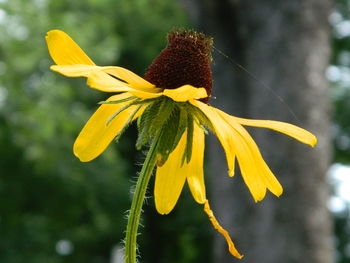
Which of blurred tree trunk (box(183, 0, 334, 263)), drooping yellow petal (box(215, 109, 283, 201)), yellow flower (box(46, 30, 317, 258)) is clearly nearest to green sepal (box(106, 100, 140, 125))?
yellow flower (box(46, 30, 317, 258))

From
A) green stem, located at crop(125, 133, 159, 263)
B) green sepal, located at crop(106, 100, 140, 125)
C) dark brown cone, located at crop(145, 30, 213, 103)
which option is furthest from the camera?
dark brown cone, located at crop(145, 30, 213, 103)

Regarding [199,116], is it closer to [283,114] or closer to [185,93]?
[185,93]

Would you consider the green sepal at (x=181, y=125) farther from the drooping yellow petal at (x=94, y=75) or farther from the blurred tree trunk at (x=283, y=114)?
the blurred tree trunk at (x=283, y=114)

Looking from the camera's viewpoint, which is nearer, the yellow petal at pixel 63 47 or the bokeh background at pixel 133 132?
the yellow petal at pixel 63 47

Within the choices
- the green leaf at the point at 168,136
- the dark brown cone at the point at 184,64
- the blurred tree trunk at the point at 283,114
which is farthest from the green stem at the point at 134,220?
the blurred tree trunk at the point at 283,114

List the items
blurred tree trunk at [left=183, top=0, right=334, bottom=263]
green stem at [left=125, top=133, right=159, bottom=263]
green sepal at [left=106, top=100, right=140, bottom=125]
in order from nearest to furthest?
green stem at [left=125, top=133, right=159, bottom=263]
green sepal at [left=106, top=100, right=140, bottom=125]
blurred tree trunk at [left=183, top=0, right=334, bottom=263]

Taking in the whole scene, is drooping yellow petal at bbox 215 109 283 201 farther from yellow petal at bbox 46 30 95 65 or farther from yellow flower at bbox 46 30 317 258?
yellow petal at bbox 46 30 95 65

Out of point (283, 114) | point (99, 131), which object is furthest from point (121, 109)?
point (283, 114)
